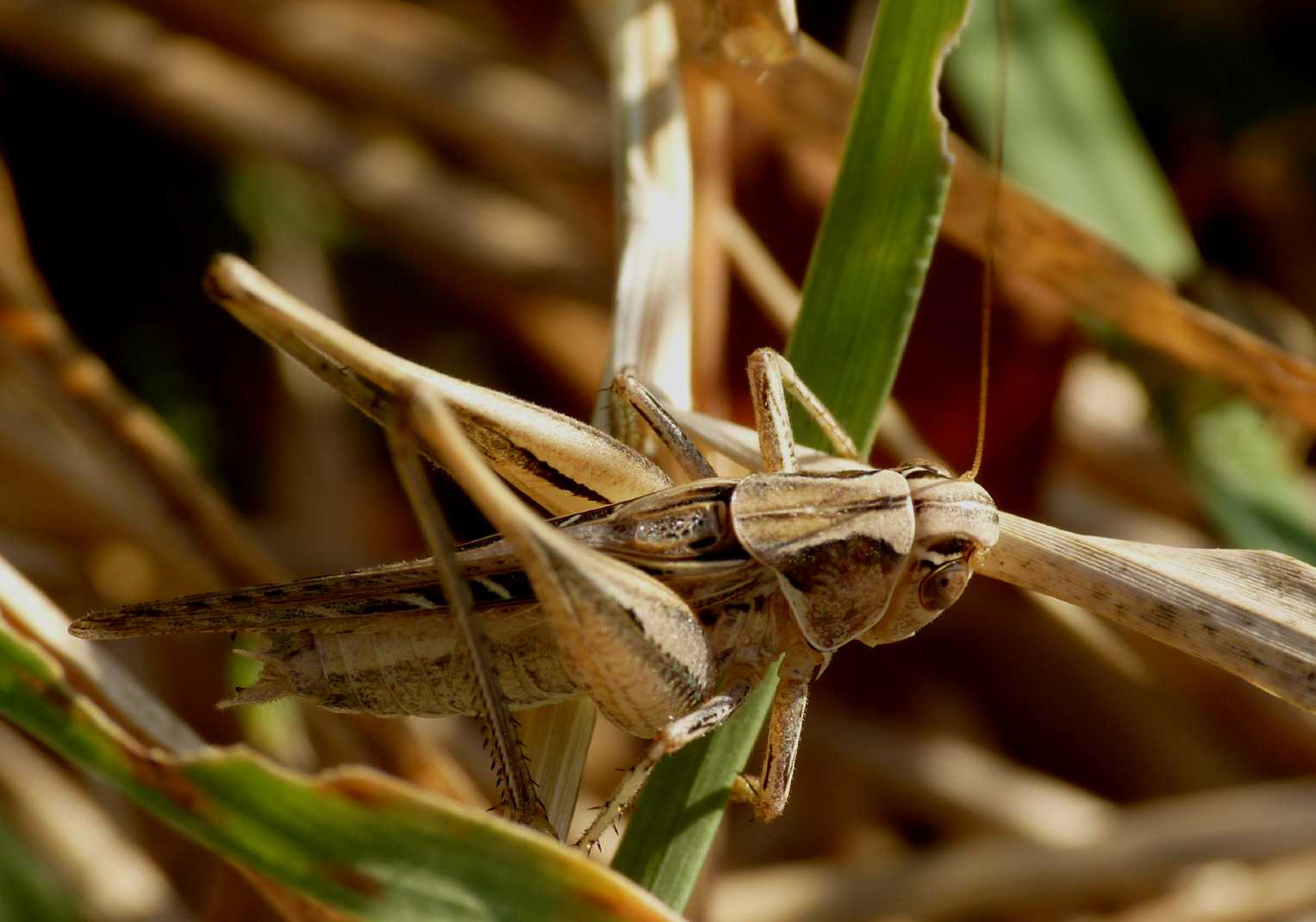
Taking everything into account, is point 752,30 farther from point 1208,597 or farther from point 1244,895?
point 1244,895

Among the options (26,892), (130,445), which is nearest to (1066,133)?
(130,445)

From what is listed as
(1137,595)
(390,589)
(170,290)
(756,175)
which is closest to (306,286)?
(170,290)

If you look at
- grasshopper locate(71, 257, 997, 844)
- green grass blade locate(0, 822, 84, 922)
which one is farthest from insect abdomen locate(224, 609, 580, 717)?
green grass blade locate(0, 822, 84, 922)

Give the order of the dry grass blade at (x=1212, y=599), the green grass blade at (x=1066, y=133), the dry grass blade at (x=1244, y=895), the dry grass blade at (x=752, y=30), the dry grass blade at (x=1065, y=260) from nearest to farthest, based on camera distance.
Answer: the dry grass blade at (x=1212, y=599) < the dry grass blade at (x=752, y=30) < the dry grass blade at (x=1065, y=260) < the dry grass blade at (x=1244, y=895) < the green grass blade at (x=1066, y=133)

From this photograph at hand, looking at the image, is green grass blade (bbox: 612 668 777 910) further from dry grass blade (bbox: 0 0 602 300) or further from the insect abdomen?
dry grass blade (bbox: 0 0 602 300)

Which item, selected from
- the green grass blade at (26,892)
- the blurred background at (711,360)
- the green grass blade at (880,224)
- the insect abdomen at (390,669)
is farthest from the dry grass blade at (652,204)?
the green grass blade at (26,892)

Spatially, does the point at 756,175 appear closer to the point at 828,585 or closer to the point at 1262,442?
the point at 1262,442

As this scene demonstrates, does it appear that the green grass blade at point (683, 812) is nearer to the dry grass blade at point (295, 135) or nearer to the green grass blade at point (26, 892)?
the green grass blade at point (26, 892)
